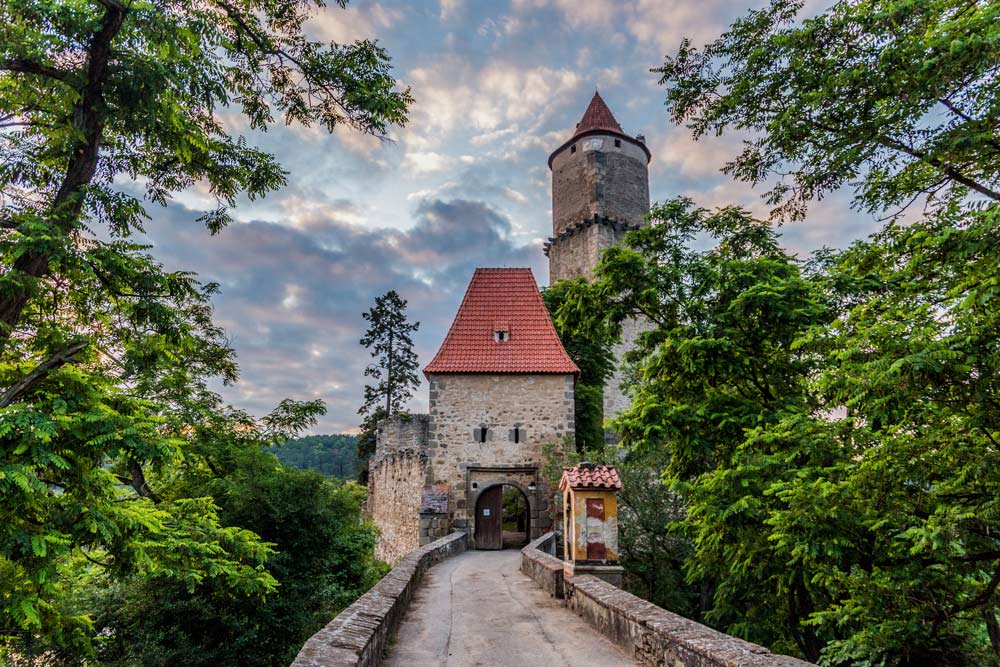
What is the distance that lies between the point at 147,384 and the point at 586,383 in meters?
15.8

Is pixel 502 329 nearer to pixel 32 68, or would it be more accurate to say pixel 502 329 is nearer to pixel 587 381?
pixel 587 381

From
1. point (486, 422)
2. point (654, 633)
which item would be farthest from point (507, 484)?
point (654, 633)

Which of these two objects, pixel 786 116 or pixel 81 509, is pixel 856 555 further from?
pixel 81 509

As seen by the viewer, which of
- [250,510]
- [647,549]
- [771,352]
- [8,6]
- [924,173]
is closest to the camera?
[8,6]

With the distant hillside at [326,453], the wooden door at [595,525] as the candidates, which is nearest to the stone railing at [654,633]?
the wooden door at [595,525]

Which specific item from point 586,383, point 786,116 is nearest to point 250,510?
point 786,116

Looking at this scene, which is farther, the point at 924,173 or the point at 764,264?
the point at 764,264

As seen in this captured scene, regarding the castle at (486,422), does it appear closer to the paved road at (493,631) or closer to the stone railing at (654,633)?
the paved road at (493,631)

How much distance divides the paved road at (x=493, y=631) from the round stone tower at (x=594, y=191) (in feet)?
69.2

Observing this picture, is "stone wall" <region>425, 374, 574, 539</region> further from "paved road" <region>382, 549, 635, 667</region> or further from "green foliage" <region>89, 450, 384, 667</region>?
"paved road" <region>382, 549, 635, 667</region>

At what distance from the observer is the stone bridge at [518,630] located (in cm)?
384

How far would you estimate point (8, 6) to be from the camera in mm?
5523

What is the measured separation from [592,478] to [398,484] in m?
14.9

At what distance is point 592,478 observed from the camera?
7.58 m
